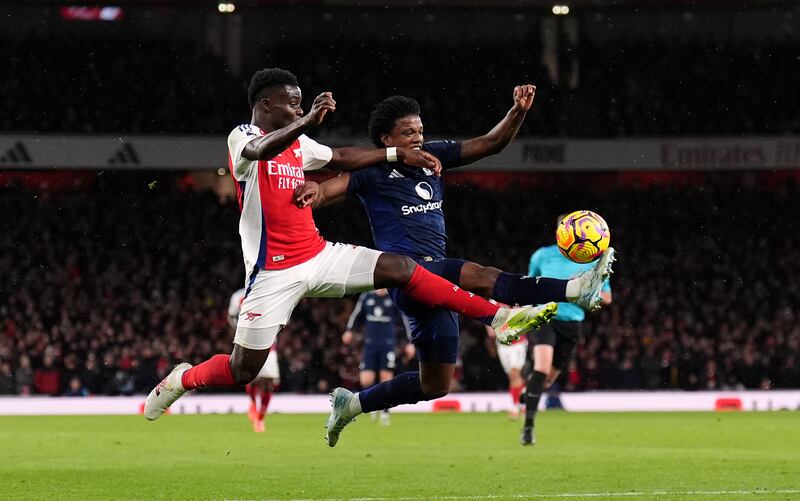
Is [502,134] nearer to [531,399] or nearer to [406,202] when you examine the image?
[406,202]

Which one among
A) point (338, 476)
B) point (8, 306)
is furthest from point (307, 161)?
Result: point (8, 306)

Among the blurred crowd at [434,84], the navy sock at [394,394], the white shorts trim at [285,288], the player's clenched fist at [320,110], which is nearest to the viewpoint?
the player's clenched fist at [320,110]

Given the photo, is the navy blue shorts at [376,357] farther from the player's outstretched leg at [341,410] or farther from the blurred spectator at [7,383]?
the player's outstretched leg at [341,410]

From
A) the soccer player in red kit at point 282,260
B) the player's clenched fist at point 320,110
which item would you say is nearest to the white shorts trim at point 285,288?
the soccer player in red kit at point 282,260

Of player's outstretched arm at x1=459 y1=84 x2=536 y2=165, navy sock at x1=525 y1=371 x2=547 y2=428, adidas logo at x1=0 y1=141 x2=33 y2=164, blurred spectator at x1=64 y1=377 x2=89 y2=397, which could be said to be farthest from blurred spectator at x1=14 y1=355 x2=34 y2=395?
player's outstretched arm at x1=459 y1=84 x2=536 y2=165

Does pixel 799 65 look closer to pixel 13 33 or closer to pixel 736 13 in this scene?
pixel 736 13

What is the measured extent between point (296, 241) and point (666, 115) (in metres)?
25.1

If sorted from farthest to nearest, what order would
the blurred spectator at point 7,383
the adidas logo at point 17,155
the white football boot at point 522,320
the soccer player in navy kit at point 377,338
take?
the adidas logo at point 17,155
the blurred spectator at point 7,383
the soccer player in navy kit at point 377,338
the white football boot at point 522,320

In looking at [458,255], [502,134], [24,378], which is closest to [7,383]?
[24,378]

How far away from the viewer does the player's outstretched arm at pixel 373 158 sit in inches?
323

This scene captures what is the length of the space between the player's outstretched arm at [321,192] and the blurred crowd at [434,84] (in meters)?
22.0

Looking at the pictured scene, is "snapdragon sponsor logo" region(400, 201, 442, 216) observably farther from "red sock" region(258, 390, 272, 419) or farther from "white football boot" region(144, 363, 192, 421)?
"red sock" region(258, 390, 272, 419)

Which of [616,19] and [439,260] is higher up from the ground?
[616,19]

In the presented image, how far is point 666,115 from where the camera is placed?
3177 cm
